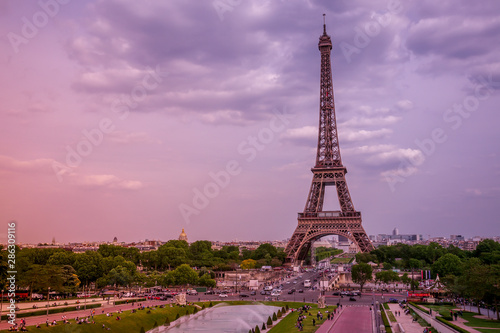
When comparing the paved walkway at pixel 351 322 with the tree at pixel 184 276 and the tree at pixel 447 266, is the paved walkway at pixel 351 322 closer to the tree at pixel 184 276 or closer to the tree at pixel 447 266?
the tree at pixel 184 276

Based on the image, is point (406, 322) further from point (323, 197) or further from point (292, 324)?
point (323, 197)

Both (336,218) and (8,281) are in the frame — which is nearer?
(8,281)

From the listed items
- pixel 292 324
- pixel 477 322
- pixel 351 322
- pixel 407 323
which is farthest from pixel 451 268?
pixel 292 324

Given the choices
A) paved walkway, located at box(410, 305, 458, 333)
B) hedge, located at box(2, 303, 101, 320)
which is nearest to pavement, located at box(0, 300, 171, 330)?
hedge, located at box(2, 303, 101, 320)

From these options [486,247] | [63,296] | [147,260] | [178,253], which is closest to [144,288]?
[63,296]

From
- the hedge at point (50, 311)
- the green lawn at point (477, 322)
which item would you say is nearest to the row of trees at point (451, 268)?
the green lawn at point (477, 322)

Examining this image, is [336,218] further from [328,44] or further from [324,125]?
[328,44]

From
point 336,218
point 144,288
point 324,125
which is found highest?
point 324,125
